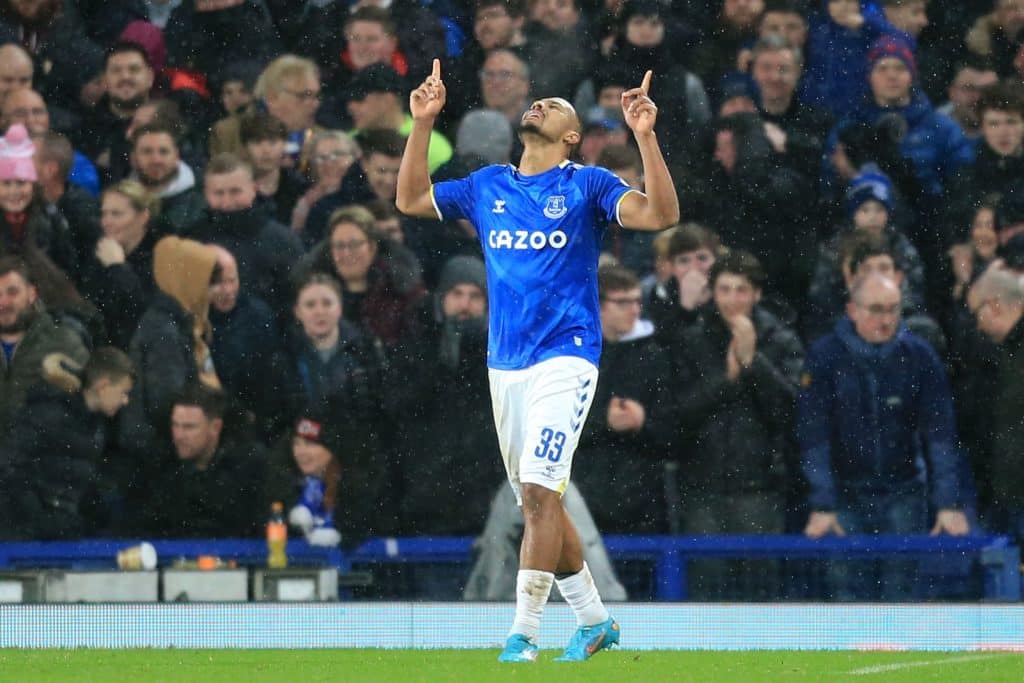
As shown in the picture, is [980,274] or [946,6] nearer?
[980,274]

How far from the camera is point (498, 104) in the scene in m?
12.2

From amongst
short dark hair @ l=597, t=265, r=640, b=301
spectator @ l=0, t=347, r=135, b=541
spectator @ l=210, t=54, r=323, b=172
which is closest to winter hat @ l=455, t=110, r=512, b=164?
spectator @ l=210, t=54, r=323, b=172

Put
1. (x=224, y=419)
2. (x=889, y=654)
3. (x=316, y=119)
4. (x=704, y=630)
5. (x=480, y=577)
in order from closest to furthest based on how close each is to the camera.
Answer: (x=889, y=654)
(x=704, y=630)
(x=480, y=577)
(x=224, y=419)
(x=316, y=119)

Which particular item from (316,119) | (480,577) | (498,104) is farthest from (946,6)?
(480,577)

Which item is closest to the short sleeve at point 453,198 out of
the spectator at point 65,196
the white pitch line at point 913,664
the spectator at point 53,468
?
the white pitch line at point 913,664

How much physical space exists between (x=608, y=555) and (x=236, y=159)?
3.65m

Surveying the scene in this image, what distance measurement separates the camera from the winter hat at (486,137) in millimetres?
11883

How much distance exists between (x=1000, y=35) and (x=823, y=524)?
3.90 meters

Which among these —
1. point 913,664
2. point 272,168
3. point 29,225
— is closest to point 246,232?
point 272,168

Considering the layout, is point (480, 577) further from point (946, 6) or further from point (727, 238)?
point (946, 6)

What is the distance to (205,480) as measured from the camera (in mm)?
11414

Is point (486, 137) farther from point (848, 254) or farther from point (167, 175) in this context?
point (848, 254)

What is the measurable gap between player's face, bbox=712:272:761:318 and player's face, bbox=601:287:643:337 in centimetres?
50

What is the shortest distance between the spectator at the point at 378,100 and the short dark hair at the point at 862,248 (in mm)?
2763
